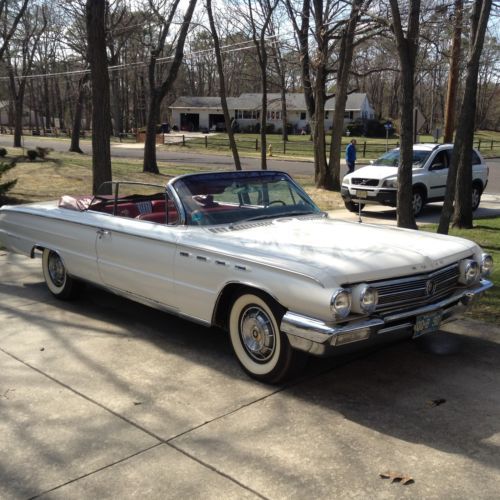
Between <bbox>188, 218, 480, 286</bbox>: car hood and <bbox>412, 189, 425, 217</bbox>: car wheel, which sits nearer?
<bbox>188, 218, 480, 286</bbox>: car hood

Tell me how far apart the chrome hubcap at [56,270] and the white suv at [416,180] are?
27.6 ft

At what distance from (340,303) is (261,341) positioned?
2.65 ft

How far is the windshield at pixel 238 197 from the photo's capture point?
5.12 meters

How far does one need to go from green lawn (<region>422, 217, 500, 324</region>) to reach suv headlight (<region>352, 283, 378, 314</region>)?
243cm

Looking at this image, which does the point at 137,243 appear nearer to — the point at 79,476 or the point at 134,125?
the point at 79,476

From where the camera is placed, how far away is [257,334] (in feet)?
14.2

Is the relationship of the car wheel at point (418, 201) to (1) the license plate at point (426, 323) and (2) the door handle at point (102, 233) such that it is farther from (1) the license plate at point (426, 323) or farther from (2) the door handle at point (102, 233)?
(1) the license plate at point (426, 323)

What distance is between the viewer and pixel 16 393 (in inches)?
165

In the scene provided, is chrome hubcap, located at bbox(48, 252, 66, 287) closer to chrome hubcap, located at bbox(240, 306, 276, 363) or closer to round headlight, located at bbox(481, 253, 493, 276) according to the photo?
chrome hubcap, located at bbox(240, 306, 276, 363)

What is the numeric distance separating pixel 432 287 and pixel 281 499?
2.05 meters

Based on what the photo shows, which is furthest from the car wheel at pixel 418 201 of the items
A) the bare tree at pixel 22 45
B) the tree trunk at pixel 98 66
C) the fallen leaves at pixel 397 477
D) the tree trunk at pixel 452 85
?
the bare tree at pixel 22 45

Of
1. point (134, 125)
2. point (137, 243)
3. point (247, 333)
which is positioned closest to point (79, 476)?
point (247, 333)

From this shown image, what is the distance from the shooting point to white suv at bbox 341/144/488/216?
13.7 m

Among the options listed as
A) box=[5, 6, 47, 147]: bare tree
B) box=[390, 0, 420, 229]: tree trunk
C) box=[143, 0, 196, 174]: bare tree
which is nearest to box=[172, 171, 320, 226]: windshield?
box=[390, 0, 420, 229]: tree trunk
